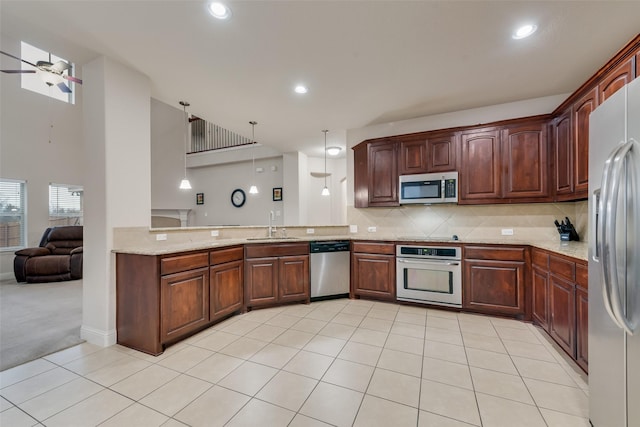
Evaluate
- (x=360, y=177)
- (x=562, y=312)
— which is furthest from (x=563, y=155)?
(x=360, y=177)

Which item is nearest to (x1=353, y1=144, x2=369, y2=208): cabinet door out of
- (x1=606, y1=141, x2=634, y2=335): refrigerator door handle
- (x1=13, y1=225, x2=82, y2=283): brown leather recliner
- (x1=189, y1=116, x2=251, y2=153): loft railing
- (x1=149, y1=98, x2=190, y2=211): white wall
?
(x1=606, y1=141, x2=634, y2=335): refrigerator door handle

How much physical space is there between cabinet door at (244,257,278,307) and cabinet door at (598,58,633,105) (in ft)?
11.7

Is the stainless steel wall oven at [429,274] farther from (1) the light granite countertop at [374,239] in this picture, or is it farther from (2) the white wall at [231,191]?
(2) the white wall at [231,191]

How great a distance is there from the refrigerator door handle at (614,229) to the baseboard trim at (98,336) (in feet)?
12.0

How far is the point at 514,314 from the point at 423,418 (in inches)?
85.0

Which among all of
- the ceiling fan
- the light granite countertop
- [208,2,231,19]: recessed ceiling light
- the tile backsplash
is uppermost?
the ceiling fan

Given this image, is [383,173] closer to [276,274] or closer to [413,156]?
[413,156]

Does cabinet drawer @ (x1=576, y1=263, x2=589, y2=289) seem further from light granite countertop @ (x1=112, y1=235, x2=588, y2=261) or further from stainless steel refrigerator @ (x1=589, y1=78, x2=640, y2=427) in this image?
stainless steel refrigerator @ (x1=589, y1=78, x2=640, y2=427)

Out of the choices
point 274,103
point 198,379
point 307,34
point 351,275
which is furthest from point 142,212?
point 351,275

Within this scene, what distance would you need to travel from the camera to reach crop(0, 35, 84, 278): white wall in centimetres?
509

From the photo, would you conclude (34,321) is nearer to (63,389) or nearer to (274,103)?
(63,389)

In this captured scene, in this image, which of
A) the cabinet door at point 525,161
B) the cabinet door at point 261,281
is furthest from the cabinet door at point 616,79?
the cabinet door at point 261,281

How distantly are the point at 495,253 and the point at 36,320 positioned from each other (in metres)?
5.44

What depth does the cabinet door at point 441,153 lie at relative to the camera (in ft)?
11.3
